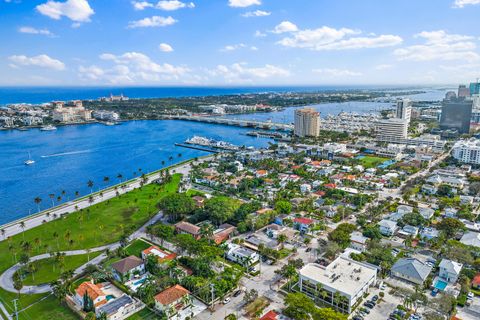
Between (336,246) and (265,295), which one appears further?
(336,246)

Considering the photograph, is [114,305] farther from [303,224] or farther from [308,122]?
[308,122]

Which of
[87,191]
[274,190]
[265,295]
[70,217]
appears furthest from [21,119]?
[265,295]

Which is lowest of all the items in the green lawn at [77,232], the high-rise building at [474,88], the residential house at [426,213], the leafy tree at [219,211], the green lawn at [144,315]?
the green lawn at [144,315]

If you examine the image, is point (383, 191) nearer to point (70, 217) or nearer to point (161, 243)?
point (161, 243)

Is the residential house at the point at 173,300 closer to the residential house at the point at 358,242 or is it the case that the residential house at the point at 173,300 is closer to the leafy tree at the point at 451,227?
the residential house at the point at 358,242

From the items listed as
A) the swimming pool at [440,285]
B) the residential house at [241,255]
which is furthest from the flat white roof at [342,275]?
the residential house at [241,255]
